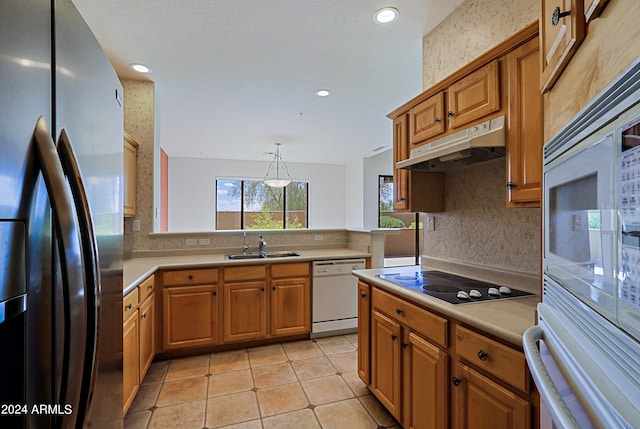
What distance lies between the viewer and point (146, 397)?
7.45 feet

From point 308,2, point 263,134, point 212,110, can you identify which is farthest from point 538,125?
point 263,134

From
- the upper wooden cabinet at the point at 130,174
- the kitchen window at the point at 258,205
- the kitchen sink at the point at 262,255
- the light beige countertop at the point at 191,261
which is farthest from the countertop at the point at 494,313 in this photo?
the kitchen window at the point at 258,205

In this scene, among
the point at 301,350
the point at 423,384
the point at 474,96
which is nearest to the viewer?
the point at 423,384

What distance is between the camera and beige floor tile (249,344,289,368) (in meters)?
2.82

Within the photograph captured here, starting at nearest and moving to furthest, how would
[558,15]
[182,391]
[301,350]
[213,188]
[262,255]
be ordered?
[558,15], [182,391], [301,350], [262,255], [213,188]

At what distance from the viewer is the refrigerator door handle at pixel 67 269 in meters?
0.54

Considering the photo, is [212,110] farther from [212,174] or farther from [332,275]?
[212,174]

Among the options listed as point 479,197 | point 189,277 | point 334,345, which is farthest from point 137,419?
point 479,197

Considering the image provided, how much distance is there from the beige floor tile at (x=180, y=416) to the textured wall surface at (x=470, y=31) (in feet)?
9.83

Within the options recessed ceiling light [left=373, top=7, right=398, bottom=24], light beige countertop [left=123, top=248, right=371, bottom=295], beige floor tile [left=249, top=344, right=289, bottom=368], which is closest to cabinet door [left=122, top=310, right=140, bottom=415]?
light beige countertop [left=123, top=248, right=371, bottom=295]

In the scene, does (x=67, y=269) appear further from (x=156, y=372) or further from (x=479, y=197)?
(x=156, y=372)

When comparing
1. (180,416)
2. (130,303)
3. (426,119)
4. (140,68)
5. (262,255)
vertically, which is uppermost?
(140,68)

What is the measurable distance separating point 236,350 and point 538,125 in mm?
2993

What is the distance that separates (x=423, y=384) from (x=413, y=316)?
1.08 feet
